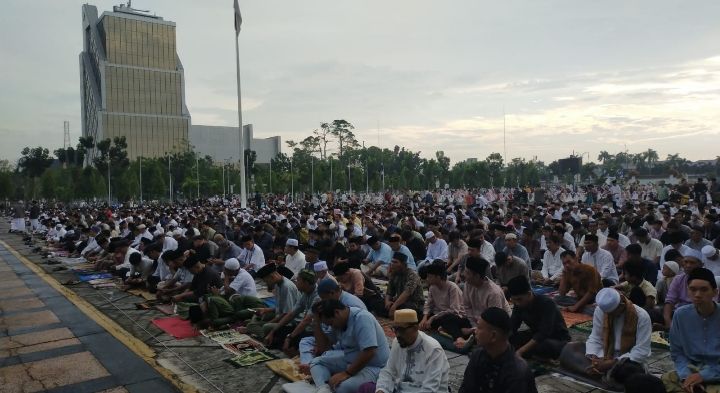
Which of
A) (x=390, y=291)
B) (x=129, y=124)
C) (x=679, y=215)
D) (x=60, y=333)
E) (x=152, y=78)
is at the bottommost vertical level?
(x=60, y=333)

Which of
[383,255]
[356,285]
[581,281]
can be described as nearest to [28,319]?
[356,285]

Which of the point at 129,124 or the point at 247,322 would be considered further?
the point at 129,124

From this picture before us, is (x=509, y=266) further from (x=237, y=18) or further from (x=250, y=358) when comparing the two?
(x=237, y=18)

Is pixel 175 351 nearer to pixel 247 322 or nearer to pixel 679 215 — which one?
pixel 247 322

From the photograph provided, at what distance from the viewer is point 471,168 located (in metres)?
58.2

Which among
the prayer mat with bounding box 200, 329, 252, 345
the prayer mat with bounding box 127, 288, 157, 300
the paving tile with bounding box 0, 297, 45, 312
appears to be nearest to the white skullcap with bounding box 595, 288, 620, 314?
the prayer mat with bounding box 200, 329, 252, 345

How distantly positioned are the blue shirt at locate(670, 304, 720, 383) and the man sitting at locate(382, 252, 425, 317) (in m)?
3.04

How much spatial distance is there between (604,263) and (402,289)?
315 cm

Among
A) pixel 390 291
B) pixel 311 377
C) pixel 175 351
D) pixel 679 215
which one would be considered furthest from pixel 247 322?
pixel 679 215

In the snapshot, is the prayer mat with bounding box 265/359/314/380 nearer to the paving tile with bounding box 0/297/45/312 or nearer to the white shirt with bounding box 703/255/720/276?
the white shirt with bounding box 703/255/720/276

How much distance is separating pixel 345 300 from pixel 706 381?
9.59 feet

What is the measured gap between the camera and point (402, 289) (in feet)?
23.6

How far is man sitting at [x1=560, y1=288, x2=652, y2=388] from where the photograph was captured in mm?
4426

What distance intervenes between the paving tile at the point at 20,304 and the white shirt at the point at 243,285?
4.03 m
